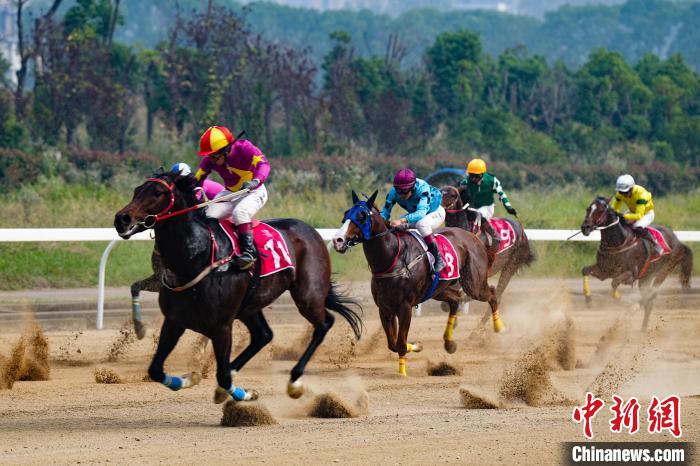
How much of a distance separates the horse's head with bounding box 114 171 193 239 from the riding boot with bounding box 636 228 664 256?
8.84 metres

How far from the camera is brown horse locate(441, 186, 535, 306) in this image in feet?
45.5

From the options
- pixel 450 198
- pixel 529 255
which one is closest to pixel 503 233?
pixel 529 255

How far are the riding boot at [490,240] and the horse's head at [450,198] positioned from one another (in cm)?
48

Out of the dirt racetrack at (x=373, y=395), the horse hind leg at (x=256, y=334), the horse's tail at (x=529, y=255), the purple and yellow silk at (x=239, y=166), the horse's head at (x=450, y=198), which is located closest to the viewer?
the dirt racetrack at (x=373, y=395)

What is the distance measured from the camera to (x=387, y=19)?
118 meters

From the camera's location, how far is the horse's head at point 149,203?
8086 mm

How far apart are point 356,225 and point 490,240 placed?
4.11 meters

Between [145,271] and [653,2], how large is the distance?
367 feet

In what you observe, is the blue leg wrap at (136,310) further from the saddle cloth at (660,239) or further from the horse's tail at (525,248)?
the saddle cloth at (660,239)

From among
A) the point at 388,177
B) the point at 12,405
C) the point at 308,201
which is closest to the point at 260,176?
the point at 12,405

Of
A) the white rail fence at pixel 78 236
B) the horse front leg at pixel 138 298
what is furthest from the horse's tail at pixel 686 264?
the horse front leg at pixel 138 298

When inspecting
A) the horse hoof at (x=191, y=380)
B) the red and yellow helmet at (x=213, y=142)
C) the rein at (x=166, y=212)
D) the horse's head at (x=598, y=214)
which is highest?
the red and yellow helmet at (x=213, y=142)

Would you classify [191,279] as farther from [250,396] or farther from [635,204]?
[635,204]

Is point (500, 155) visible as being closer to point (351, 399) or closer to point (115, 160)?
point (115, 160)
